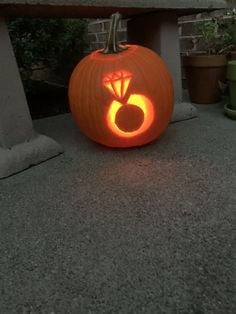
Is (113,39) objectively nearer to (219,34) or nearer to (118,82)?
(118,82)

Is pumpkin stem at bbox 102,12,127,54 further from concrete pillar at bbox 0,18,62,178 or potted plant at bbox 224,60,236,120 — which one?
potted plant at bbox 224,60,236,120

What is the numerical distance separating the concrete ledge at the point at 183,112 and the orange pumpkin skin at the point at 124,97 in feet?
1.07

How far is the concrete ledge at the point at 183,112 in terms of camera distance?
142cm

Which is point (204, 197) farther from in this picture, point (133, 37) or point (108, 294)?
point (133, 37)

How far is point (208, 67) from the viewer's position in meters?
1.53

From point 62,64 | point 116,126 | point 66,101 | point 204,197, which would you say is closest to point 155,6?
point 116,126

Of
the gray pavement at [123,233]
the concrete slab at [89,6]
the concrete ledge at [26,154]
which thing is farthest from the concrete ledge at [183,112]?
the concrete ledge at [26,154]

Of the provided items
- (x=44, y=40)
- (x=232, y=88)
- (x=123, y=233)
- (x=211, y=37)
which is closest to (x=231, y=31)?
(x=211, y=37)

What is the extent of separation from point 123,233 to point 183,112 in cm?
91

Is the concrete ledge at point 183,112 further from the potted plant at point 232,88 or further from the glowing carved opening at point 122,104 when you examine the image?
the glowing carved opening at point 122,104

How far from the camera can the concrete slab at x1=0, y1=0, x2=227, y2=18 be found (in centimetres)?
97

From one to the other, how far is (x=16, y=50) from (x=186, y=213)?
1.64 meters

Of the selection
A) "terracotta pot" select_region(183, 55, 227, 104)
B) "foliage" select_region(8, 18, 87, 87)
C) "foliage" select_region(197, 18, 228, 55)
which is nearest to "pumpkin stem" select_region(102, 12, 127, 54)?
"terracotta pot" select_region(183, 55, 227, 104)

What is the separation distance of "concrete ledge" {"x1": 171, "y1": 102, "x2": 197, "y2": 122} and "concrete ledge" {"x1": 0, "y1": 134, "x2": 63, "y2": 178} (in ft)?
2.05
